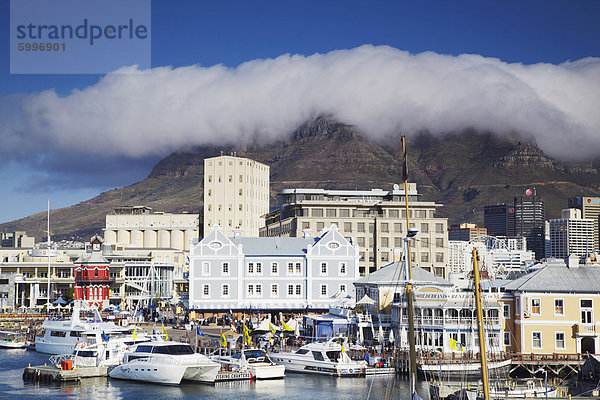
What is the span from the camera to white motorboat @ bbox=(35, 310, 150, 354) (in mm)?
76812

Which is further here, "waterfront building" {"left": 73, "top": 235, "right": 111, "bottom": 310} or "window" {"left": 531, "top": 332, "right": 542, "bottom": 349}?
"waterfront building" {"left": 73, "top": 235, "right": 111, "bottom": 310}

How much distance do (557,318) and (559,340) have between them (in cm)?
189

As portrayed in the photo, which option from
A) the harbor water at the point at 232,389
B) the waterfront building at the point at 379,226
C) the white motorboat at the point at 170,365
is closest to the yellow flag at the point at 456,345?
the harbor water at the point at 232,389

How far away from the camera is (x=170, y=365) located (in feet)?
208

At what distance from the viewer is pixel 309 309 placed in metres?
102

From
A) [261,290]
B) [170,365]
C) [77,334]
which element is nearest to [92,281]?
[261,290]

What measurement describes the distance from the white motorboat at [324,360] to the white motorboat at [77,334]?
15584 millimetres

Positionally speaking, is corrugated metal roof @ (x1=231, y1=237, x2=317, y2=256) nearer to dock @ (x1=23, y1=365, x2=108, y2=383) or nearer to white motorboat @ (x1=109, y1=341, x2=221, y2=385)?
dock @ (x1=23, y1=365, x2=108, y2=383)

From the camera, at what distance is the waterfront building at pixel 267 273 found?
10156 cm

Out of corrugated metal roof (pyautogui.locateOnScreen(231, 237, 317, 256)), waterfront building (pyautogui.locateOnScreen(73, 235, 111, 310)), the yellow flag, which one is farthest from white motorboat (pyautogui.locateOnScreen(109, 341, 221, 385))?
waterfront building (pyautogui.locateOnScreen(73, 235, 111, 310))

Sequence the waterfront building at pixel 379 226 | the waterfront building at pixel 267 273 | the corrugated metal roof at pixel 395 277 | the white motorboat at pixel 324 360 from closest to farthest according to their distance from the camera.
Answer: the white motorboat at pixel 324 360 < the corrugated metal roof at pixel 395 277 < the waterfront building at pixel 267 273 < the waterfront building at pixel 379 226

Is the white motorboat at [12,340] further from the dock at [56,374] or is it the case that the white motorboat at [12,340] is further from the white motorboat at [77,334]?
the dock at [56,374]

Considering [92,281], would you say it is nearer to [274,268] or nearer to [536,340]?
[274,268]

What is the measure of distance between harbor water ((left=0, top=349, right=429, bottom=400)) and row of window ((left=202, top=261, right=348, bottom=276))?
113ft
